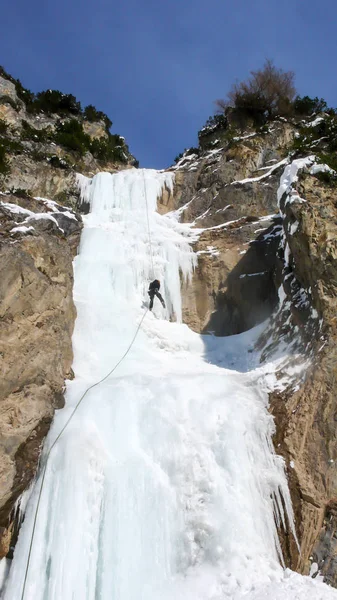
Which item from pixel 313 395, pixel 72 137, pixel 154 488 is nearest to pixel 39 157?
pixel 72 137

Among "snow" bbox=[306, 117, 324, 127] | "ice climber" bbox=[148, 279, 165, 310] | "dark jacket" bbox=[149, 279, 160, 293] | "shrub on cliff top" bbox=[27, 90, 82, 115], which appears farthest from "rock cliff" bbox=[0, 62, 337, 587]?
"shrub on cliff top" bbox=[27, 90, 82, 115]

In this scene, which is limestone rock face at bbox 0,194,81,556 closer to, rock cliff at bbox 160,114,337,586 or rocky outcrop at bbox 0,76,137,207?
rock cliff at bbox 160,114,337,586

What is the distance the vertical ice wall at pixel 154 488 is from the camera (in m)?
5.82

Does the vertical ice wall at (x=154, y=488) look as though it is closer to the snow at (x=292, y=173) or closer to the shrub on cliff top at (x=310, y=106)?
the snow at (x=292, y=173)

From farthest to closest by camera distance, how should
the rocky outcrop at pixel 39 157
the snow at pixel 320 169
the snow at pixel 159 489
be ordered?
the rocky outcrop at pixel 39 157 → the snow at pixel 320 169 → the snow at pixel 159 489

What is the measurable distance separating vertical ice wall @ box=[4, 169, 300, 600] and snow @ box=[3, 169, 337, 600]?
0.05 feet

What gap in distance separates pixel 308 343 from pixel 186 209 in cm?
890

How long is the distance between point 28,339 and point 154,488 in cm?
349

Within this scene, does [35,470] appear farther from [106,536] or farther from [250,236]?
[250,236]

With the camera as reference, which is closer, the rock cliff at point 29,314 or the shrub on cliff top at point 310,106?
the rock cliff at point 29,314

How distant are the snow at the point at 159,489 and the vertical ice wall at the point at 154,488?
0.02m

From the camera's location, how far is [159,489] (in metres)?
6.68

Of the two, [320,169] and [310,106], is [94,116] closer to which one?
[310,106]

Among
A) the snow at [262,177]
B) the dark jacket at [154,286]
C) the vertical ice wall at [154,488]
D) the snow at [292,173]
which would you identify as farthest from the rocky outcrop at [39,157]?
the snow at [292,173]
